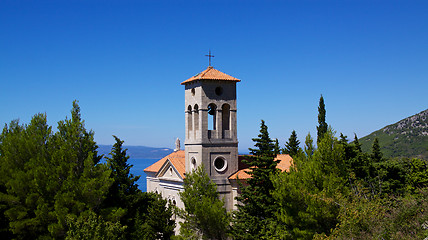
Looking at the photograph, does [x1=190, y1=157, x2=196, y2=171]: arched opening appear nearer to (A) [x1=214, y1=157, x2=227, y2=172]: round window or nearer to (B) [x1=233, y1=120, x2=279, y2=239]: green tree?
(A) [x1=214, y1=157, x2=227, y2=172]: round window

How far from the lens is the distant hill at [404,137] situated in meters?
123

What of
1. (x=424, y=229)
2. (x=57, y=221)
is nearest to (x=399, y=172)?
(x=424, y=229)

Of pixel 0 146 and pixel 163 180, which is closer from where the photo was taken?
pixel 0 146

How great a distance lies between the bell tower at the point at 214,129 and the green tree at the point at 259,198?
17.2 ft

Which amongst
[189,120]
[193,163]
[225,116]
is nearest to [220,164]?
[193,163]

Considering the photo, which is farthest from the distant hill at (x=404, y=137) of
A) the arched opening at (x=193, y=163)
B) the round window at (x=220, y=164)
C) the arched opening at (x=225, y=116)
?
the arched opening at (x=193, y=163)

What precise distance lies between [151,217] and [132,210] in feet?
8.09

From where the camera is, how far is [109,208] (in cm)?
2977

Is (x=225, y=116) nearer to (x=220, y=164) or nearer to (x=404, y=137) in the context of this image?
(x=220, y=164)

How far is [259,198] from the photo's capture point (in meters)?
29.3

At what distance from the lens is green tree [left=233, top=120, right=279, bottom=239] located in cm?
2892

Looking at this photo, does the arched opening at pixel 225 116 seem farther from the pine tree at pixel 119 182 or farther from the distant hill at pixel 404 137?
the distant hill at pixel 404 137

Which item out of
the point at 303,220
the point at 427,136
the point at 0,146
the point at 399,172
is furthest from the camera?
the point at 427,136

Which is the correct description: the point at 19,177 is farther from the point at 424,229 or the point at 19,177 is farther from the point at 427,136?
the point at 427,136
